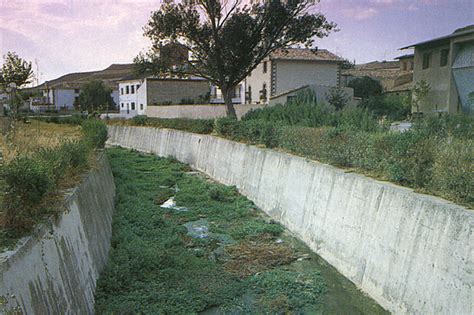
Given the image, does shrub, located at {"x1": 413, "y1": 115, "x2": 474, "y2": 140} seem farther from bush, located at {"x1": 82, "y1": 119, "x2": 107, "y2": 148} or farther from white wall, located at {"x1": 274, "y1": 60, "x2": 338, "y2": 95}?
white wall, located at {"x1": 274, "y1": 60, "x2": 338, "y2": 95}

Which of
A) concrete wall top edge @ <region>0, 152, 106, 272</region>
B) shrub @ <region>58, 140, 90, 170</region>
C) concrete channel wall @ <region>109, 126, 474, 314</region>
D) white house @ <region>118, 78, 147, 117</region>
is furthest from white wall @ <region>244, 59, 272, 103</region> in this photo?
concrete wall top edge @ <region>0, 152, 106, 272</region>

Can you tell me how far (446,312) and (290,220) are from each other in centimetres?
641

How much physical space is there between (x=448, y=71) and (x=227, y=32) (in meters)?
16.4

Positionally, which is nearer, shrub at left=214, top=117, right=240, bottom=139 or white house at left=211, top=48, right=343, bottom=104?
shrub at left=214, top=117, right=240, bottom=139

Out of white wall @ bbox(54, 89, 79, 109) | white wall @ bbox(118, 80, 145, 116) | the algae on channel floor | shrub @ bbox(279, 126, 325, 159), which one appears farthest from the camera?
white wall @ bbox(54, 89, 79, 109)

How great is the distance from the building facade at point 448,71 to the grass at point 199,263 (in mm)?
20397

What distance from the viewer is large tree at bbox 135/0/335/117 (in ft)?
84.1

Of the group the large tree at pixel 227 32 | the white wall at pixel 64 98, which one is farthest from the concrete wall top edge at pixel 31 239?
the white wall at pixel 64 98

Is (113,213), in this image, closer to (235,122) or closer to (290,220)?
(290,220)

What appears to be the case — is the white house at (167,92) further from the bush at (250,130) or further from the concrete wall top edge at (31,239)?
the concrete wall top edge at (31,239)

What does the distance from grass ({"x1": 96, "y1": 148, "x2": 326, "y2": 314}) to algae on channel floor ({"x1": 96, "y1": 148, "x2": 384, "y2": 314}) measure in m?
0.02

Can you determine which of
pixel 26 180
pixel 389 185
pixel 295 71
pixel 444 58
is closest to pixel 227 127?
pixel 389 185

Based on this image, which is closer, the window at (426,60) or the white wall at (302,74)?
the window at (426,60)

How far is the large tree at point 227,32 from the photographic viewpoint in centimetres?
2562
